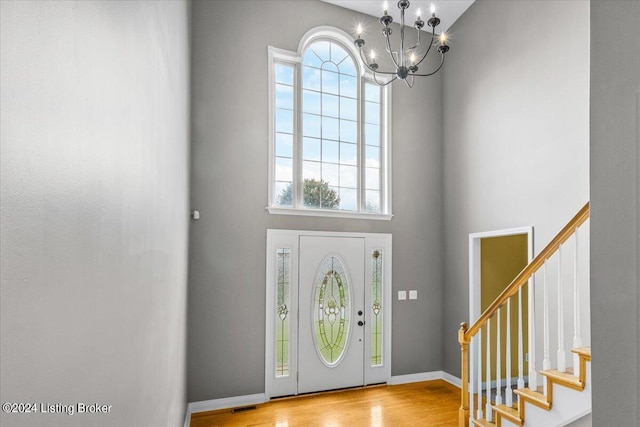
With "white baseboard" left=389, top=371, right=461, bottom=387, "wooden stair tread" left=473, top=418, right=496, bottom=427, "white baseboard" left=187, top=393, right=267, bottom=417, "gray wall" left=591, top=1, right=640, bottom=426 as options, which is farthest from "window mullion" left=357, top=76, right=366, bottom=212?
"gray wall" left=591, top=1, right=640, bottom=426

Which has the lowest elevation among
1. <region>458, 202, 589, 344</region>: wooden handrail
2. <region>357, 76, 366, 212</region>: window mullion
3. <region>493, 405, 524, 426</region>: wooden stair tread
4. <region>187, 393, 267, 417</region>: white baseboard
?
<region>187, 393, 267, 417</region>: white baseboard

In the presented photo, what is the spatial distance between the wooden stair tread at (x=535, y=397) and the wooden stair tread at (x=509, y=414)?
0.17m

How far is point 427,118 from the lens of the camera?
229 inches

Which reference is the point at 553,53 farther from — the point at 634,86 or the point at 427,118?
the point at 634,86

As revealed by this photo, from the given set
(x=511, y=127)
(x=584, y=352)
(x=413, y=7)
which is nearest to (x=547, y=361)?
(x=584, y=352)

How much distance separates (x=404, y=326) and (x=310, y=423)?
6.42 feet

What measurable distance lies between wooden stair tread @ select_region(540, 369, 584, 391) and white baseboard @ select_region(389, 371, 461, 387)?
250 centimetres

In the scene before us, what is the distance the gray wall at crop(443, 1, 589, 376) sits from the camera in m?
3.90

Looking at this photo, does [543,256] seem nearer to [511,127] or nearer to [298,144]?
[511,127]

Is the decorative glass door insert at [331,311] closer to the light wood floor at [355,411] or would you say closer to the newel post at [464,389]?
the light wood floor at [355,411]

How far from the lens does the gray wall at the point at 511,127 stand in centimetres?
390

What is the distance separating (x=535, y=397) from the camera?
10.0 feet

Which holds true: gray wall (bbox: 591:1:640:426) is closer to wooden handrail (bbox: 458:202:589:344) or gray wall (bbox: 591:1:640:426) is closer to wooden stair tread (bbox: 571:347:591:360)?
wooden stair tread (bbox: 571:347:591:360)

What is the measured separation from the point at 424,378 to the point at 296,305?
2.18m
